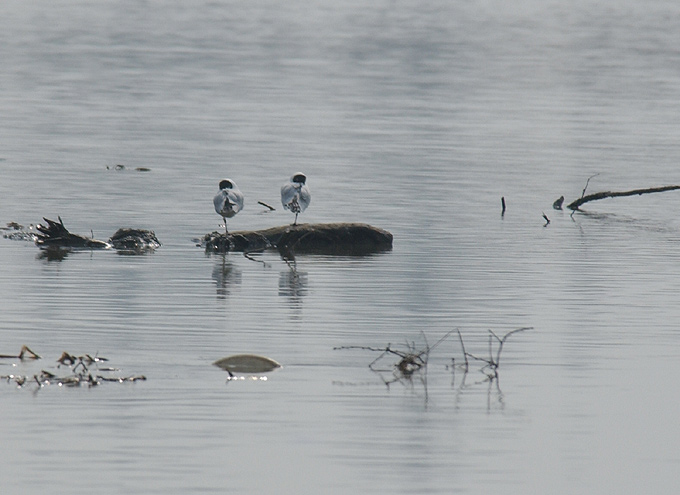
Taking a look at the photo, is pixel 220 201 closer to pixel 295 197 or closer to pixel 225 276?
pixel 295 197

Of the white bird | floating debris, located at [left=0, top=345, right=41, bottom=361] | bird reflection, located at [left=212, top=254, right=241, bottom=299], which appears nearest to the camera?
floating debris, located at [left=0, top=345, right=41, bottom=361]

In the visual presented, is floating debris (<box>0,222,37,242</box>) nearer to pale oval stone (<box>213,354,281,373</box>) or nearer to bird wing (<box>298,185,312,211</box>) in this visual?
bird wing (<box>298,185,312,211</box>)

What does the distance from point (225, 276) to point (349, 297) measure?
194 centimetres

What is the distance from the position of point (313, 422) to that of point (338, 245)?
9724mm

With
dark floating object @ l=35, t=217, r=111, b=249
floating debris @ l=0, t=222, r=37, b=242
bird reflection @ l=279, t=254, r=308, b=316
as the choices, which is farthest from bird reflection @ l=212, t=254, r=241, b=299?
floating debris @ l=0, t=222, r=37, b=242

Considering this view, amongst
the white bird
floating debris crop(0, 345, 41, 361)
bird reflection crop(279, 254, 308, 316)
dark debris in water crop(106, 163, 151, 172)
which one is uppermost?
dark debris in water crop(106, 163, 151, 172)

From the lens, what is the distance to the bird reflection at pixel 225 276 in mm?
16484

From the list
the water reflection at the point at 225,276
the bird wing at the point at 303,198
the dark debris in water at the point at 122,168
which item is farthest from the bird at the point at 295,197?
the dark debris in water at the point at 122,168

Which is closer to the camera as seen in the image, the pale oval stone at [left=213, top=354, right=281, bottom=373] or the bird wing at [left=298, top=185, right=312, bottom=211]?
the pale oval stone at [left=213, top=354, right=281, bottom=373]

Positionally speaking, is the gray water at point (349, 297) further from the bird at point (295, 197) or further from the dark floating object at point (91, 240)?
the bird at point (295, 197)

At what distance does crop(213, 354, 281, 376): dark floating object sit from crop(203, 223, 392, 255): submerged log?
7650mm

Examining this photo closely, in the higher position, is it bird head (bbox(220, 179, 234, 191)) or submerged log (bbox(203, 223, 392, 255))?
bird head (bbox(220, 179, 234, 191))

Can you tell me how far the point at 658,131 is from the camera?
131 feet

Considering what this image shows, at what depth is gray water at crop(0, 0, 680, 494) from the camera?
10016 mm
